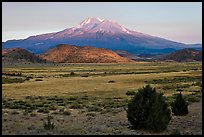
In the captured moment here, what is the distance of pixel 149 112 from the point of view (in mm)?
15750

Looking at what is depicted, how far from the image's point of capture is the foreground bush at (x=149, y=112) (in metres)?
15.6

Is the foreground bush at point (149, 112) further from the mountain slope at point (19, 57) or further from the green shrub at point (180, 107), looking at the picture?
the mountain slope at point (19, 57)

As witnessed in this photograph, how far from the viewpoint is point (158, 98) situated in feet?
53.4

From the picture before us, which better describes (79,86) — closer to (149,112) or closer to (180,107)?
(180,107)

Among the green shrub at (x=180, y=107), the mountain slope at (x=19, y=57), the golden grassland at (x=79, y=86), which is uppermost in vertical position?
the mountain slope at (x=19, y=57)

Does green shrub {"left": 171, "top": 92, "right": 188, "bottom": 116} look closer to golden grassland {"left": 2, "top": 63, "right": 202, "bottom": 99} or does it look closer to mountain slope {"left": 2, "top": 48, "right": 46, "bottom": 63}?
golden grassland {"left": 2, "top": 63, "right": 202, "bottom": 99}

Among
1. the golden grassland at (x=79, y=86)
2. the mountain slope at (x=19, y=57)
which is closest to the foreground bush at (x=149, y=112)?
the golden grassland at (x=79, y=86)

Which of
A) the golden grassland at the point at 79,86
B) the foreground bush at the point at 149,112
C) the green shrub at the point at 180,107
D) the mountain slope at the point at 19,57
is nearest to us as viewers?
the foreground bush at the point at 149,112

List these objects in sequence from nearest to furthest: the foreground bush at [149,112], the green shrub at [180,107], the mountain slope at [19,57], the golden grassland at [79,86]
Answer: the foreground bush at [149,112] < the green shrub at [180,107] < the golden grassland at [79,86] < the mountain slope at [19,57]

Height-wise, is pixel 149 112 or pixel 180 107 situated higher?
pixel 149 112

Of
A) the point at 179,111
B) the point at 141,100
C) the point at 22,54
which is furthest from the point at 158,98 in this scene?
the point at 22,54

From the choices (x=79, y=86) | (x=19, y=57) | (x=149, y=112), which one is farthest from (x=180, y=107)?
(x=19, y=57)

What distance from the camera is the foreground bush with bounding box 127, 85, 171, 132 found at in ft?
51.0

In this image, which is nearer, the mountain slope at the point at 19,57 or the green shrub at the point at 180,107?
the green shrub at the point at 180,107
